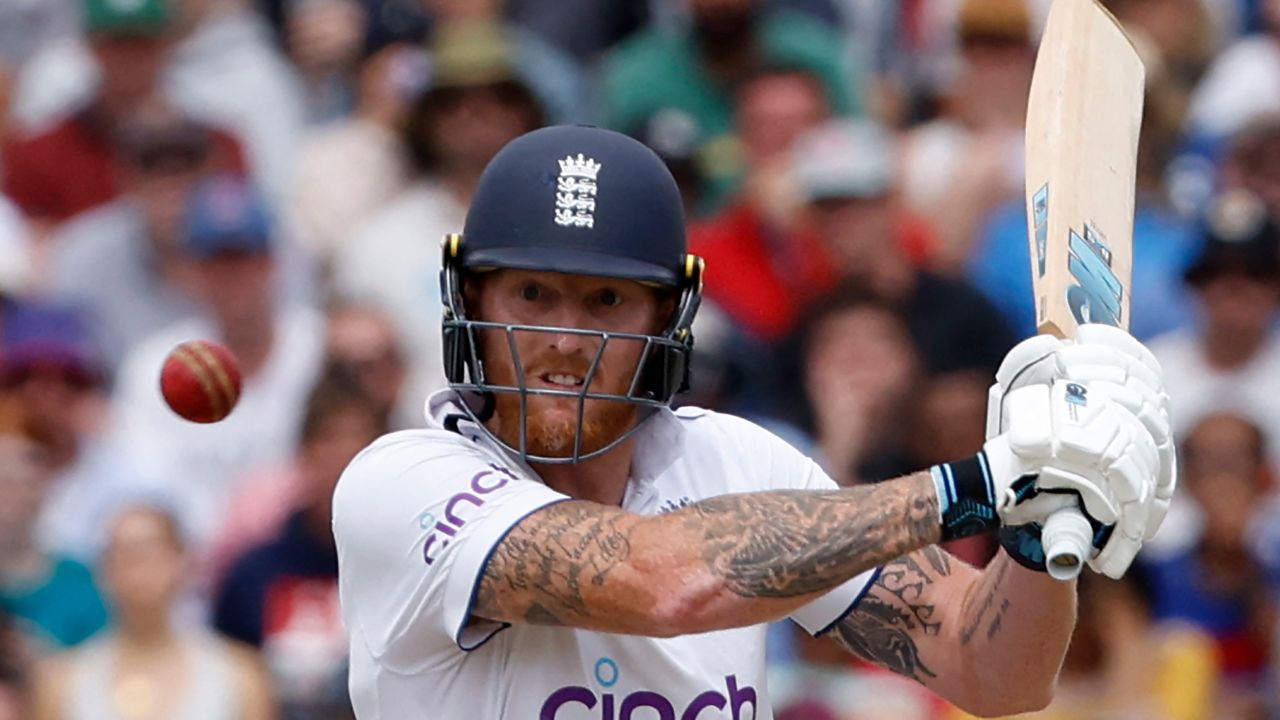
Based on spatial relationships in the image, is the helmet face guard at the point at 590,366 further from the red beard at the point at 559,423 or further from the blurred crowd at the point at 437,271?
the blurred crowd at the point at 437,271

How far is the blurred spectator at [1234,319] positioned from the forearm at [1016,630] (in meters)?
3.50

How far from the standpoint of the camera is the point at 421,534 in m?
4.01

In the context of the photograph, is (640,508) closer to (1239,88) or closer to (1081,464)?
(1081,464)

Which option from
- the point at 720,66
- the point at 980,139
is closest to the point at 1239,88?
the point at 980,139

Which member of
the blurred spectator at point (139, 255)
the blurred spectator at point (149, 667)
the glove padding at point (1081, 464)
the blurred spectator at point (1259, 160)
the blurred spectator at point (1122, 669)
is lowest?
the blurred spectator at point (149, 667)

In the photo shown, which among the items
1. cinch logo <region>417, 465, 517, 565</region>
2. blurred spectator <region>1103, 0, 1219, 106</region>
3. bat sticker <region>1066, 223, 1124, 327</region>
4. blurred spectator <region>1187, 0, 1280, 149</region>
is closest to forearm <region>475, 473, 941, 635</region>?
cinch logo <region>417, 465, 517, 565</region>

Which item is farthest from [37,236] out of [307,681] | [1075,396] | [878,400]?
[1075,396]

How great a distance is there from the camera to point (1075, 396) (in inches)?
140

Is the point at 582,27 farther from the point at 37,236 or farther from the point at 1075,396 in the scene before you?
the point at 1075,396

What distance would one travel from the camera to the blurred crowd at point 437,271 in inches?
279

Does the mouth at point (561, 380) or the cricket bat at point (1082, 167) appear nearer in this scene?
the cricket bat at point (1082, 167)

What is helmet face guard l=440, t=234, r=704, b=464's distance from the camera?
4184mm

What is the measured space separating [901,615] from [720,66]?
15.6 feet

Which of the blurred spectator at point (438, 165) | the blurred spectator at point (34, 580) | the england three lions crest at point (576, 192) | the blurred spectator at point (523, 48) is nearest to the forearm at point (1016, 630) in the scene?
the england three lions crest at point (576, 192)
